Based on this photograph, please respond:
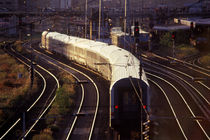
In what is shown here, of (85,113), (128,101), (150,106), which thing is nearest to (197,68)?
(150,106)

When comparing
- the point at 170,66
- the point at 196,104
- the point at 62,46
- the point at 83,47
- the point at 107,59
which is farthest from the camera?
the point at 62,46

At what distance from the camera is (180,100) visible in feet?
55.2

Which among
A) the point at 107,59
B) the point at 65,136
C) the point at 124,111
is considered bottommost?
the point at 65,136

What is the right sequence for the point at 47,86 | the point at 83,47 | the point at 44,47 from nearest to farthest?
the point at 47,86 → the point at 83,47 → the point at 44,47

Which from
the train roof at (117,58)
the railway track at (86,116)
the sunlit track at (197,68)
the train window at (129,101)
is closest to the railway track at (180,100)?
the sunlit track at (197,68)

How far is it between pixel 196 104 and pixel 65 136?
817cm

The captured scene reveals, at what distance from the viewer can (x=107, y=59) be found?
17.8 metres

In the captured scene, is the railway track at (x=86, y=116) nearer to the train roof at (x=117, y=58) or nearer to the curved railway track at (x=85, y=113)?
the curved railway track at (x=85, y=113)

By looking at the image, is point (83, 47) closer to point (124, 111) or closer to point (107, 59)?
point (107, 59)

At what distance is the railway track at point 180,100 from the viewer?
12164mm

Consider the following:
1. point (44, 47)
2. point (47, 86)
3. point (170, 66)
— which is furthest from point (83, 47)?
point (44, 47)

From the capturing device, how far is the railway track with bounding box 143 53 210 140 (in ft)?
39.9

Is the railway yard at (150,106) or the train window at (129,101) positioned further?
the railway yard at (150,106)

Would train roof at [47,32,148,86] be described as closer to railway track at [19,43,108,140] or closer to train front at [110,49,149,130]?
train front at [110,49,149,130]
